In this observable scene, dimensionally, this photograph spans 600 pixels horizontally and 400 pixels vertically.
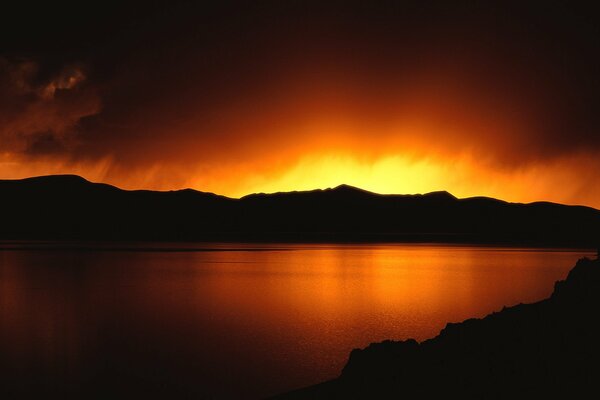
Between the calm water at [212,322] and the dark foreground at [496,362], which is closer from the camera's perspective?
the dark foreground at [496,362]

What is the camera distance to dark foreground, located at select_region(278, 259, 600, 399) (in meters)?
10.3

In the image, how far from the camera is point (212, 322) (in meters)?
26.6

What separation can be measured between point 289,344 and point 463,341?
31.4 feet

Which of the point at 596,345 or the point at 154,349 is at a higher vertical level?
the point at 596,345

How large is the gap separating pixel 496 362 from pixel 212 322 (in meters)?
17.5

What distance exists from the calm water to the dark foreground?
4.46 meters

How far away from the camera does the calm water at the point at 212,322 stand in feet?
54.6

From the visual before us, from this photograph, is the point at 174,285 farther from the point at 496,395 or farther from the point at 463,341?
the point at 496,395

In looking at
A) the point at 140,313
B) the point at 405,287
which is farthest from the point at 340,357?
the point at 405,287

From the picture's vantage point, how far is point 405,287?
42.3m

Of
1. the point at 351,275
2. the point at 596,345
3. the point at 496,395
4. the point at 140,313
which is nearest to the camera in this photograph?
the point at 496,395

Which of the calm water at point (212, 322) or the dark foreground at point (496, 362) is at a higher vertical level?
the dark foreground at point (496, 362)

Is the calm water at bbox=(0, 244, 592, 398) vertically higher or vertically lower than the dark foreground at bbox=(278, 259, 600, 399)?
lower

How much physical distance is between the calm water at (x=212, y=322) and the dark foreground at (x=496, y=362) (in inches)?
175
